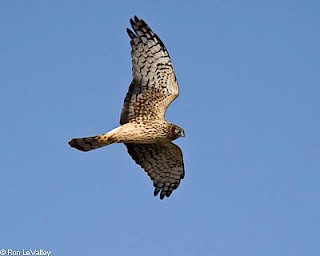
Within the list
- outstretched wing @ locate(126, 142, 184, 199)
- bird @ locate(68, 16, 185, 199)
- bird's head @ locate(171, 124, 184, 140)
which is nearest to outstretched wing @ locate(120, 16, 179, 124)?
bird @ locate(68, 16, 185, 199)

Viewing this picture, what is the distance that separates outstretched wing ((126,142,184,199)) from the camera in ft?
49.4

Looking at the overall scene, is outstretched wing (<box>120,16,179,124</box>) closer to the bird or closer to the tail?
the bird

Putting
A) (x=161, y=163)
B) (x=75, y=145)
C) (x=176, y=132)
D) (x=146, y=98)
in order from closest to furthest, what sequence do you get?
(x=75, y=145), (x=176, y=132), (x=146, y=98), (x=161, y=163)

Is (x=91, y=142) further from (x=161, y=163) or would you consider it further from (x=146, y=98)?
(x=161, y=163)

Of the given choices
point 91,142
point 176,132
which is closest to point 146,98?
point 176,132

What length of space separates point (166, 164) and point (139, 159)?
0.49 meters

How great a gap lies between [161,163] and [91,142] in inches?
72.4

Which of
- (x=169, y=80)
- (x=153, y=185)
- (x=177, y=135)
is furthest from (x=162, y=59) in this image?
(x=153, y=185)

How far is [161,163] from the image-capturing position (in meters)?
15.2

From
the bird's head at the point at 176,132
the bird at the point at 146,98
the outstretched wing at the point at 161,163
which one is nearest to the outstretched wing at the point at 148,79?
the bird at the point at 146,98

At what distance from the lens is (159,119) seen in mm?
14359

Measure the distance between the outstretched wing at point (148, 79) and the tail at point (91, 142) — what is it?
1.62 ft

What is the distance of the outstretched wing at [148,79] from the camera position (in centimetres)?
1430

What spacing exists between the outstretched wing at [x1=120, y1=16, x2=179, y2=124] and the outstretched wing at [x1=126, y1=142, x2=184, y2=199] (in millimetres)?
851
